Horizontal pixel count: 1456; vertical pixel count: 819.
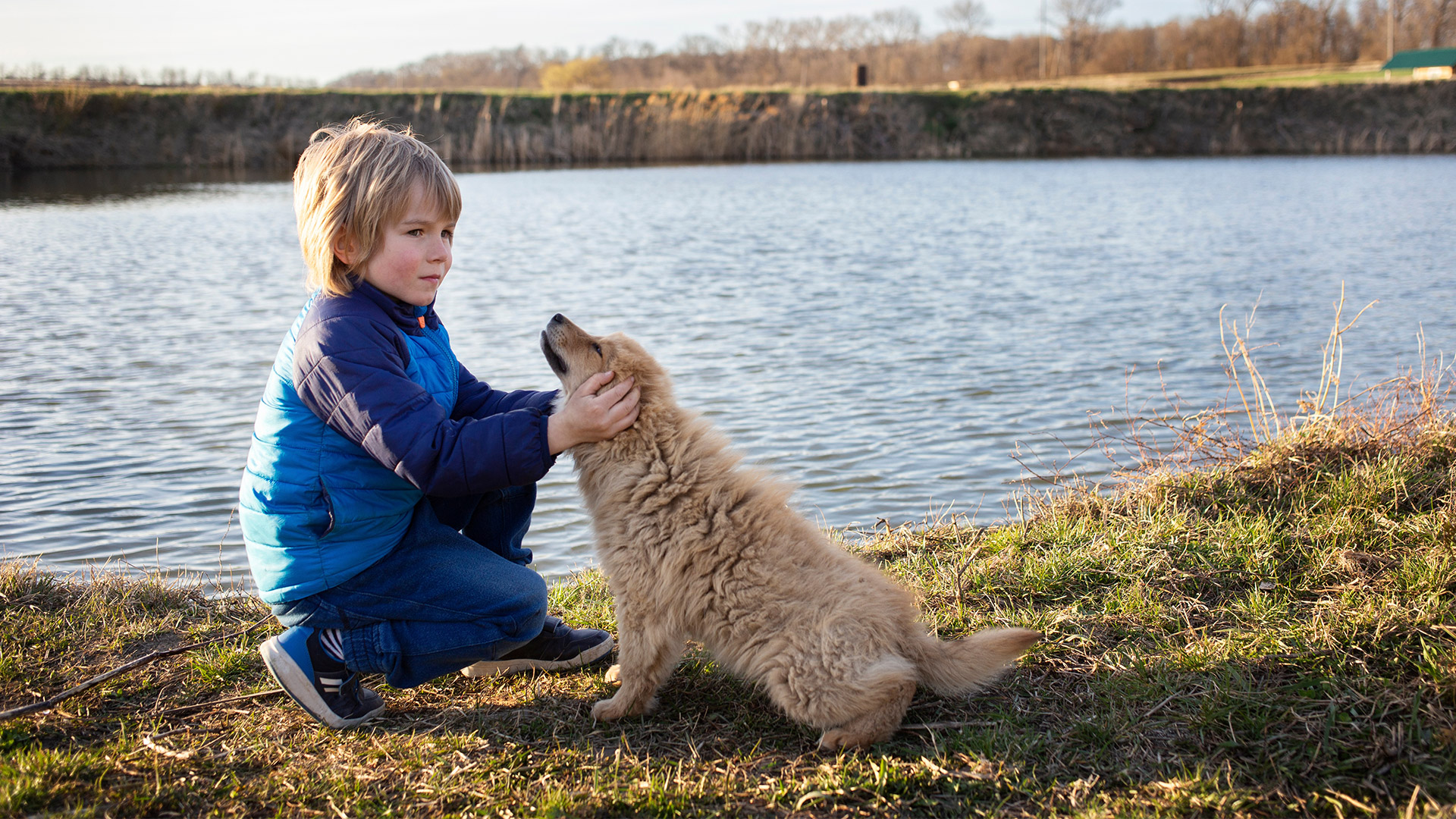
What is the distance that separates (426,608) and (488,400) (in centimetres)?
79

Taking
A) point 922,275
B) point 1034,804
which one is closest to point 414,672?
point 1034,804

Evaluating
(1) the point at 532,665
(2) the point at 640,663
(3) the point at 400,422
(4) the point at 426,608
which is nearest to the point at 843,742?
(2) the point at 640,663

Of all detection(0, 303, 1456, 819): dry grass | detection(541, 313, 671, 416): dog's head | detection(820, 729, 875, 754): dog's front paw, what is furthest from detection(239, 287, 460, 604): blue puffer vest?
detection(820, 729, 875, 754): dog's front paw

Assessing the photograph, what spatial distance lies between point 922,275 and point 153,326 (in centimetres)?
993

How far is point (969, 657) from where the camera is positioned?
2816 mm

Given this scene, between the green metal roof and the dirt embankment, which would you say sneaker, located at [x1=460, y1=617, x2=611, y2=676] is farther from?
the green metal roof

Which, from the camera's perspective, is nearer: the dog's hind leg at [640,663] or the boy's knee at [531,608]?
the dog's hind leg at [640,663]

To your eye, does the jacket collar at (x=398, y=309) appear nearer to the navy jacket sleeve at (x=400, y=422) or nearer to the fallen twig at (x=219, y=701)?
the navy jacket sleeve at (x=400, y=422)

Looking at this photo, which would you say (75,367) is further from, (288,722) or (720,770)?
(720,770)

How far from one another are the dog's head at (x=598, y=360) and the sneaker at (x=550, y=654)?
897mm

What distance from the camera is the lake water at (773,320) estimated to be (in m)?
6.35

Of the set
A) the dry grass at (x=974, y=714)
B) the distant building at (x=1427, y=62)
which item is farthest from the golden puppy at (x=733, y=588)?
the distant building at (x=1427, y=62)

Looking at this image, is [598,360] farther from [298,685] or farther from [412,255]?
[298,685]

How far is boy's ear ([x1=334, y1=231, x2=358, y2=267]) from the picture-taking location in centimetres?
302
